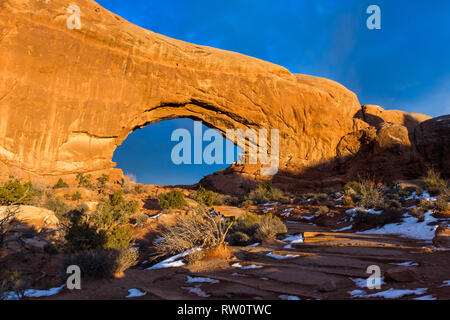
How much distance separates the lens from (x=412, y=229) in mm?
7047

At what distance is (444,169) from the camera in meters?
22.2

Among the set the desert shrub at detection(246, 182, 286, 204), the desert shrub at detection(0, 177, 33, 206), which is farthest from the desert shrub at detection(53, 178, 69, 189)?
the desert shrub at detection(246, 182, 286, 204)

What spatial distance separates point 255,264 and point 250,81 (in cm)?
2205

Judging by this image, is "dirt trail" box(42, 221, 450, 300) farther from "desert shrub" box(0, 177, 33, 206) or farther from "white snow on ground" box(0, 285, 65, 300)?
"desert shrub" box(0, 177, 33, 206)

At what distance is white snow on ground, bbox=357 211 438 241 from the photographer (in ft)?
21.3

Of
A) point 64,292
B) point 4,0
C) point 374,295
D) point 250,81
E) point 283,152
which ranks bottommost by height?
point 64,292

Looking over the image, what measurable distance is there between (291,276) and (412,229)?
17.1 ft

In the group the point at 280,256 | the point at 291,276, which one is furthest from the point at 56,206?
the point at 291,276

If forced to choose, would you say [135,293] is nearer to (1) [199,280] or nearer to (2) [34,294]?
(1) [199,280]

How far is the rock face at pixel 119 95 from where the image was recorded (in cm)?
1678

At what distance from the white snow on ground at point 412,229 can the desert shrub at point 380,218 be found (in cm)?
24

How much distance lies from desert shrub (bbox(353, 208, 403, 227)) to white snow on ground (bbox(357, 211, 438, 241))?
24 cm
